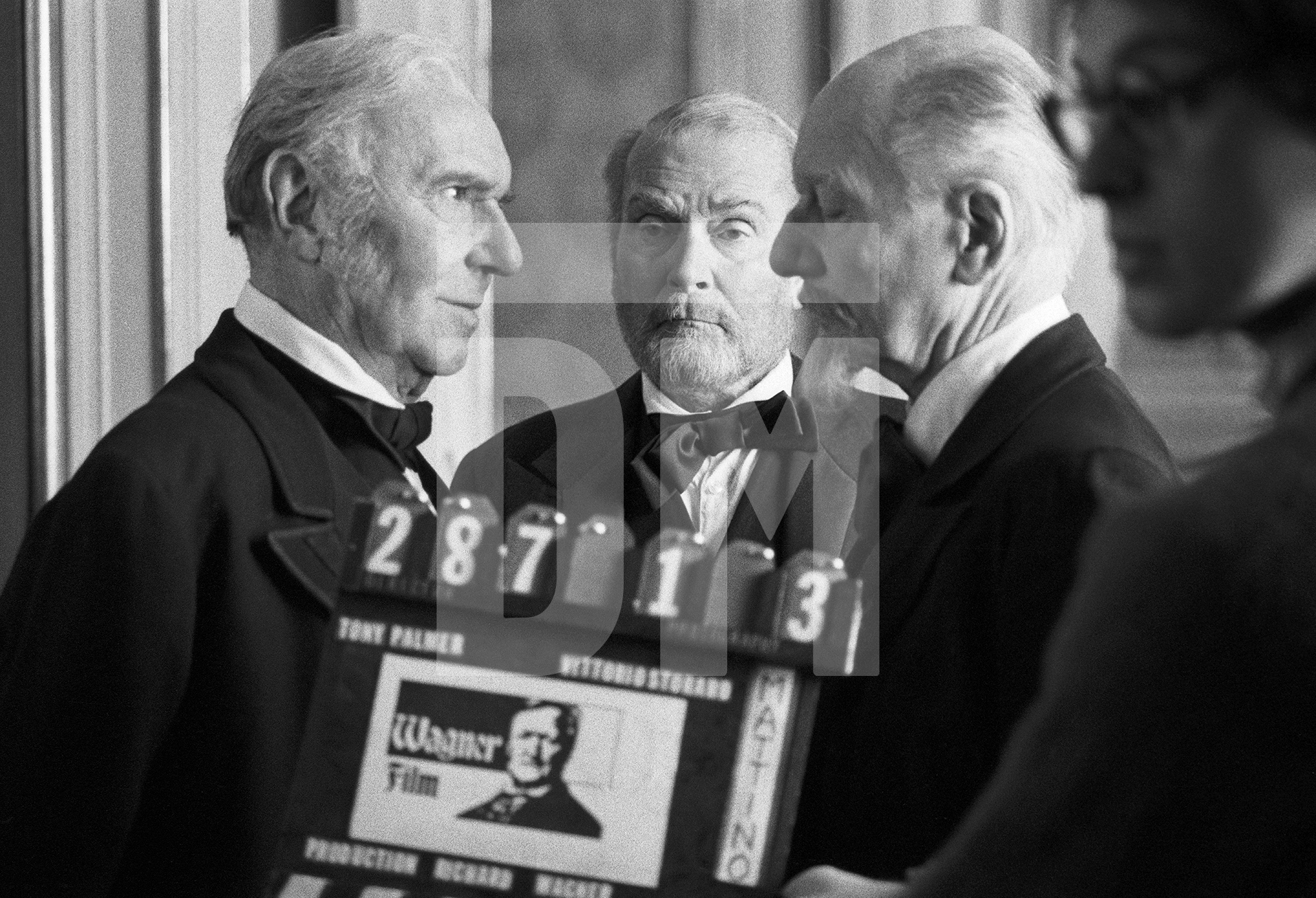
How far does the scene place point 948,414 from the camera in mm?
1734

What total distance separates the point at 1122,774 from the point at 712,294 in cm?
189

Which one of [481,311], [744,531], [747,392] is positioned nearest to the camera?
[744,531]

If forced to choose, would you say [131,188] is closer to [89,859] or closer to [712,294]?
[712,294]

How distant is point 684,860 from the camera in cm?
142

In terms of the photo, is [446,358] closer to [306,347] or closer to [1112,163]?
[306,347]

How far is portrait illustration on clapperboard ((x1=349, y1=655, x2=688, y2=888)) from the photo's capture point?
4.72 ft

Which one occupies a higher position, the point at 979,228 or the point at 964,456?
the point at 979,228

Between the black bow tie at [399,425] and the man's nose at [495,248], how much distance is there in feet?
0.72

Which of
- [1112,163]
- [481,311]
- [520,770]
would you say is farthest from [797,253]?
[481,311]

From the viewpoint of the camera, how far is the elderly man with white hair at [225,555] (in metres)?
1.74

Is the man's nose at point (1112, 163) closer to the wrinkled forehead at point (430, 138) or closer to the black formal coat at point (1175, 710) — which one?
the black formal coat at point (1175, 710)

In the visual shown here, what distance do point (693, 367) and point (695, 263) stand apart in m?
0.17

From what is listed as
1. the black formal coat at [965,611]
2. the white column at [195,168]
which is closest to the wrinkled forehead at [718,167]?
the white column at [195,168]

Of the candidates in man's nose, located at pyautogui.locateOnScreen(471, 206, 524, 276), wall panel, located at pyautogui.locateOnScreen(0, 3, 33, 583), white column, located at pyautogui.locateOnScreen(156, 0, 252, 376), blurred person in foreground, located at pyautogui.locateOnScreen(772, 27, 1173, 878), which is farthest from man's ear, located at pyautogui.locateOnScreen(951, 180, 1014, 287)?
wall panel, located at pyautogui.locateOnScreen(0, 3, 33, 583)
